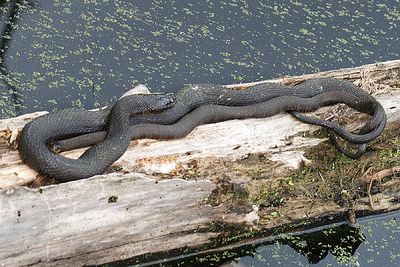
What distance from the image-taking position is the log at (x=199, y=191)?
4125 millimetres

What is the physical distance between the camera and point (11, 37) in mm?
6301

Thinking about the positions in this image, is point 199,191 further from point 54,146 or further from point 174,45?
point 174,45

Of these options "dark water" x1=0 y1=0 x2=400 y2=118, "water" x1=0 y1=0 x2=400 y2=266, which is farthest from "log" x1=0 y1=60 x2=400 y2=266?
"dark water" x1=0 y1=0 x2=400 y2=118

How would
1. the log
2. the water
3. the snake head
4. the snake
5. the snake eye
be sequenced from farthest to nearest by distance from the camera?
the water → the snake head → the snake eye → the snake → the log

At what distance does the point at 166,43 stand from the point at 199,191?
2529 millimetres

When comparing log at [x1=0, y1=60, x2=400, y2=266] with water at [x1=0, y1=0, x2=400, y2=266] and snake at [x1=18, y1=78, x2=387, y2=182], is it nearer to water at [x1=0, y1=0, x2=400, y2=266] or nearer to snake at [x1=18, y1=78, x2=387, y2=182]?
snake at [x1=18, y1=78, x2=387, y2=182]

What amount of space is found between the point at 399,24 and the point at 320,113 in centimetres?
271

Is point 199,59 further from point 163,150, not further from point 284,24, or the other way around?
point 163,150

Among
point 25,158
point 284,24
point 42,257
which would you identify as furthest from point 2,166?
point 284,24

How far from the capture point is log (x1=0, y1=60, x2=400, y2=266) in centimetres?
412

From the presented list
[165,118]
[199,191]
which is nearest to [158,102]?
[165,118]

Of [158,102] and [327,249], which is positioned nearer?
[158,102]

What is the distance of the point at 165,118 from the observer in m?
4.95

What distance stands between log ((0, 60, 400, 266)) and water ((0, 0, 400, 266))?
0.43 m
